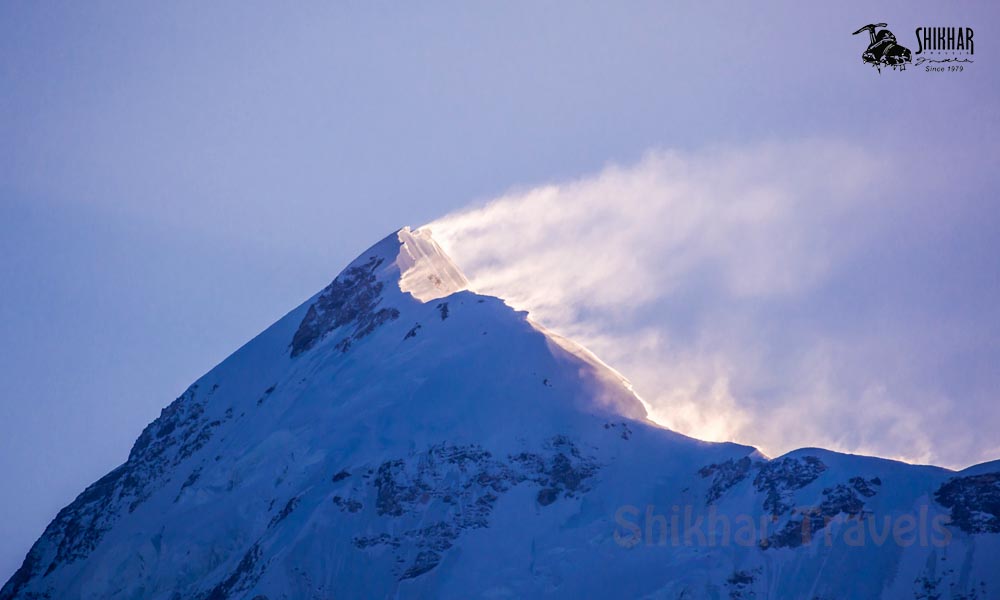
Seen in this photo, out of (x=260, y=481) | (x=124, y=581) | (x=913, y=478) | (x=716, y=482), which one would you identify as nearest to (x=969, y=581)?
(x=913, y=478)

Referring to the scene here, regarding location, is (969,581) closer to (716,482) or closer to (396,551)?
(716,482)

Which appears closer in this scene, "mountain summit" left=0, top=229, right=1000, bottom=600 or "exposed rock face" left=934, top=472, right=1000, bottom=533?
"exposed rock face" left=934, top=472, right=1000, bottom=533

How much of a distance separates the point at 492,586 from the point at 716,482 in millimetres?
29436

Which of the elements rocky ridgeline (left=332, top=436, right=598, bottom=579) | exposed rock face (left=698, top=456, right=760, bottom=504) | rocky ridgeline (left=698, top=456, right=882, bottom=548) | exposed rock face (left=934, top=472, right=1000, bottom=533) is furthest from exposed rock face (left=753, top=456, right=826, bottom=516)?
rocky ridgeline (left=332, top=436, right=598, bottom=579)

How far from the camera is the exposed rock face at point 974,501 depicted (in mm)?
160875

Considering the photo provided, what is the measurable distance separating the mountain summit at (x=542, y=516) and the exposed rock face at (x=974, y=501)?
0.62 feet

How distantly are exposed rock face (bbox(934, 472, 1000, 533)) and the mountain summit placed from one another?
7.4 inches

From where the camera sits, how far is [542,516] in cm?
18200

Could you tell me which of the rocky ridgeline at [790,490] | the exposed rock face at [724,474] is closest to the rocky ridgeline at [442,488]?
the exposed rock face at [724,474]

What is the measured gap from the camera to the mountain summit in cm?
16404

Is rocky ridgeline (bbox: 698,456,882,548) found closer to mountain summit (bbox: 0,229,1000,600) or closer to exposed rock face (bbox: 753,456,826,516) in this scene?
exposed rock face (bbox: 753,456,826,516)

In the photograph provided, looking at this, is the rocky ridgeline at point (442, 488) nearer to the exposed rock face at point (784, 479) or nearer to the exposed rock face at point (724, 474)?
the exposed rock face at point (724, 474)

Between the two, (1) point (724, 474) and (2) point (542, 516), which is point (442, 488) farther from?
(1) point (724, 474)

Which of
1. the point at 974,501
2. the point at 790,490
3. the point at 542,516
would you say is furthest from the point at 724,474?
the point at 974,501
